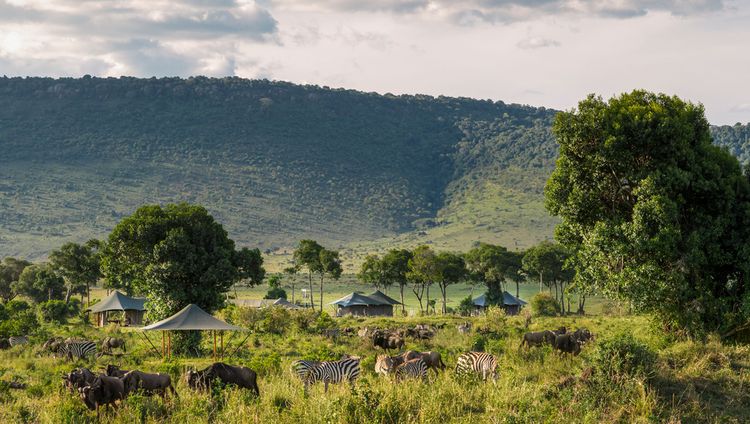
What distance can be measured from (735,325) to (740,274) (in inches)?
61.3

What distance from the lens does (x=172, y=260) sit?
33625mm

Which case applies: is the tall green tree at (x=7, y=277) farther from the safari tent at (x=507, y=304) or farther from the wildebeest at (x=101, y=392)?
the wildebeest at (x=101, y=392)

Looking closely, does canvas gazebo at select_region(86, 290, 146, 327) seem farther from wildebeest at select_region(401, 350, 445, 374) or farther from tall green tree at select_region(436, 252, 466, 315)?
wildebeest at select_region(401, 350, 445, 374)

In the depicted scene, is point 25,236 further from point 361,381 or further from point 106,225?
point 361,381

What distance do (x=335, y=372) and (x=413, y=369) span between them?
1824 mm

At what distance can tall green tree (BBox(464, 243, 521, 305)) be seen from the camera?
298 feet

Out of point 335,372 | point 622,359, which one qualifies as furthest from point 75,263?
point 622,359

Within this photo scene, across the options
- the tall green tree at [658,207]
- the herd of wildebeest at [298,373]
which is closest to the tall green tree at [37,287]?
the herd of wildebeest at [298,373]

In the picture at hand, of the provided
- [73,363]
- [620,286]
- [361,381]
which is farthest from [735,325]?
[73,363]

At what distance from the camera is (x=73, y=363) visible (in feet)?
92.8

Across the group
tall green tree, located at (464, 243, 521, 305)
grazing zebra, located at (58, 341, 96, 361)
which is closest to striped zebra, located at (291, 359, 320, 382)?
grazing zebra, located at (58, 341, 96, 361)

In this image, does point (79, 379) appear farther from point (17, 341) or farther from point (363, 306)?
point (363, 306)

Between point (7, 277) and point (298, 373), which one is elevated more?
point (298, 373)

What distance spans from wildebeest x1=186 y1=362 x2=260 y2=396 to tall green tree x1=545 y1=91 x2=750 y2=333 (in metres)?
11.1
